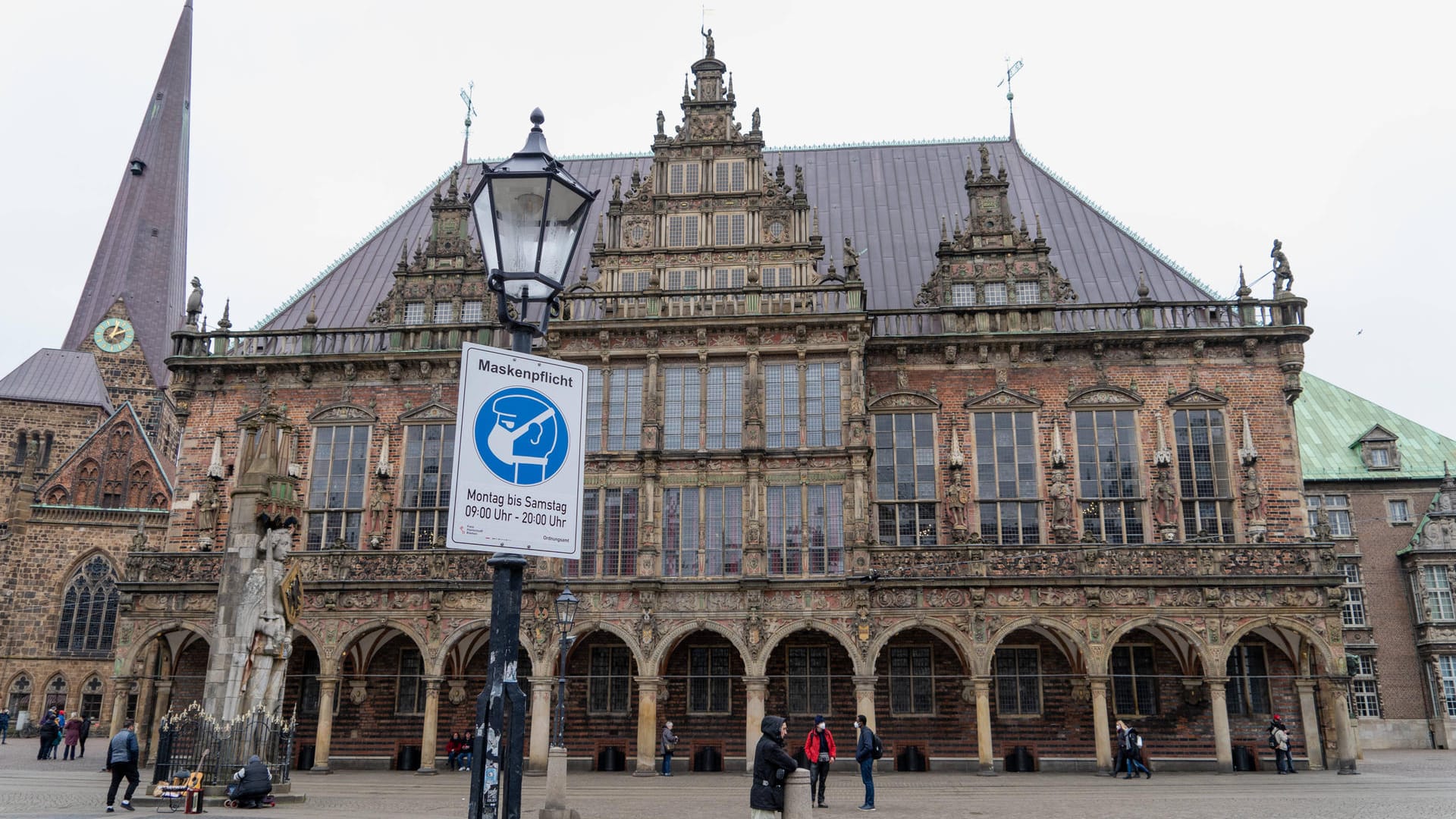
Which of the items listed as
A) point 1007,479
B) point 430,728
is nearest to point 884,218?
point 1007,479

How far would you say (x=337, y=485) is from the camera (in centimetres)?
3125

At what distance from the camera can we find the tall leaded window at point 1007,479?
28922 mm

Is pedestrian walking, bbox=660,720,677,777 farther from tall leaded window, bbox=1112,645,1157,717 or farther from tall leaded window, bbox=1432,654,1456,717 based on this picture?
tall leaded window, bbox=1432,654,1456,717

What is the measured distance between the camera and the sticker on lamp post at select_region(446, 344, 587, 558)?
6.33 m

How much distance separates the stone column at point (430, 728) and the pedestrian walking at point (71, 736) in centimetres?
1228

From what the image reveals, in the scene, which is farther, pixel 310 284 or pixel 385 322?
pixel 310 284

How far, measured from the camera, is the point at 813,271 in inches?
1191

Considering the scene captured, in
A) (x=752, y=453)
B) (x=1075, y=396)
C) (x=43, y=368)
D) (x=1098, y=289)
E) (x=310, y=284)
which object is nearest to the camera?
(x=752, y=453)

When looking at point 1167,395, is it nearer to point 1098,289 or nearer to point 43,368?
point 1098,289

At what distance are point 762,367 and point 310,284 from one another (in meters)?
17.6

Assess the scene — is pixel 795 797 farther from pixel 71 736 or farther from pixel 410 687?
pixel 71 736

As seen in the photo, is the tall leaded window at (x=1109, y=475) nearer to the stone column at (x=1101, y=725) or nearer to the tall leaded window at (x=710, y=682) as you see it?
the stone column at (x=1101, y=725)

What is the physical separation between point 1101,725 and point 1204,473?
25.0 ft

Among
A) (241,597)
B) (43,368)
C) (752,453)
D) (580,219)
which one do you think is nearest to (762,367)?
(752,453)
